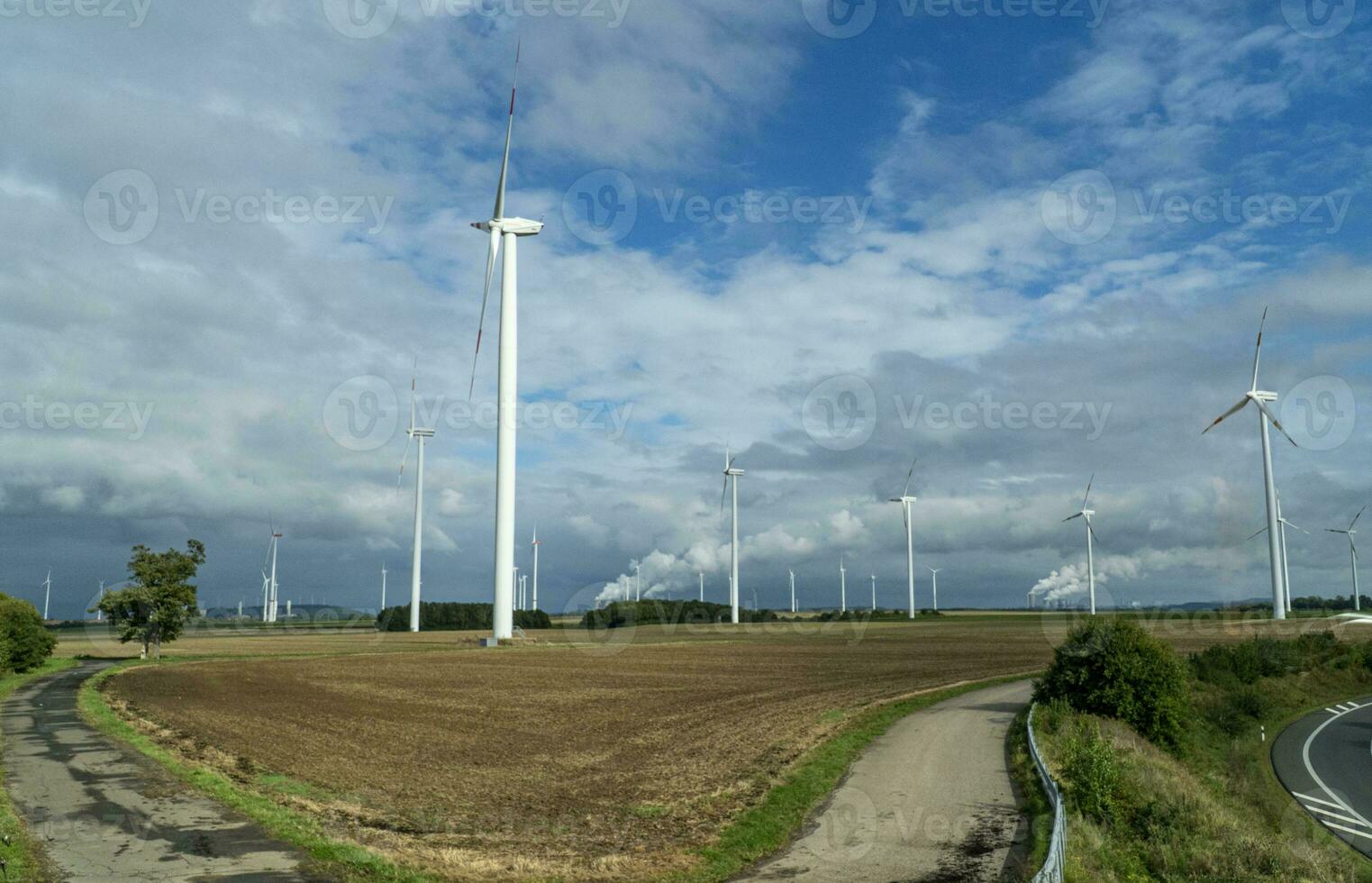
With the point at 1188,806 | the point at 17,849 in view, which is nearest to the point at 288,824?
the point at 17,849

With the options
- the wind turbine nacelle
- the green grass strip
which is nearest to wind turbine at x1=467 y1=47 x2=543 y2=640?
the wind turbine nacelle

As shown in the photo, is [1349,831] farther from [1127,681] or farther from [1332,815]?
[1127,681]

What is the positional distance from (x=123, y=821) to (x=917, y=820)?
54.1 ft

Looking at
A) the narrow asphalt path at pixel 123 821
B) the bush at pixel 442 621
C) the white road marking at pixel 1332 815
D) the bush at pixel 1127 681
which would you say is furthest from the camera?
the bush at pixel 442 621

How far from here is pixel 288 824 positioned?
1908 cm

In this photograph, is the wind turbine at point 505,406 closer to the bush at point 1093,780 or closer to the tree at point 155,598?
the tree at point 155,598

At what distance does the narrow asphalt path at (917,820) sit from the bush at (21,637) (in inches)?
1877

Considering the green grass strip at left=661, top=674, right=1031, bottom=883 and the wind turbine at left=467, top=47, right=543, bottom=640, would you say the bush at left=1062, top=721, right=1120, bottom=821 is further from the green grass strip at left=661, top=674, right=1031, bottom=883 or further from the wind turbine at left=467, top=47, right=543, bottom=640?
the wind turbine at left=467, top=47, right=543, bottom=640

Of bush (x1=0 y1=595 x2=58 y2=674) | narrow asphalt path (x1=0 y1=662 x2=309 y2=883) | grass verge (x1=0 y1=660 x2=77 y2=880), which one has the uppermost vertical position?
bush (x1=0 y1=595 x2=58 y2=674)

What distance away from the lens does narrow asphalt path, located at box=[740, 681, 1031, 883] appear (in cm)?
1733

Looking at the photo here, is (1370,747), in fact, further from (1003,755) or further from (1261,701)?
(1003,755)

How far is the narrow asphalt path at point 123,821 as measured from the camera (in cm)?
1600

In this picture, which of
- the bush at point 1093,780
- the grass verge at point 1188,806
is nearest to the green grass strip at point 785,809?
the grass verge at point 1188,806

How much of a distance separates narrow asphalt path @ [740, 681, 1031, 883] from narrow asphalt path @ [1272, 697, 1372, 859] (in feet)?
51.2
